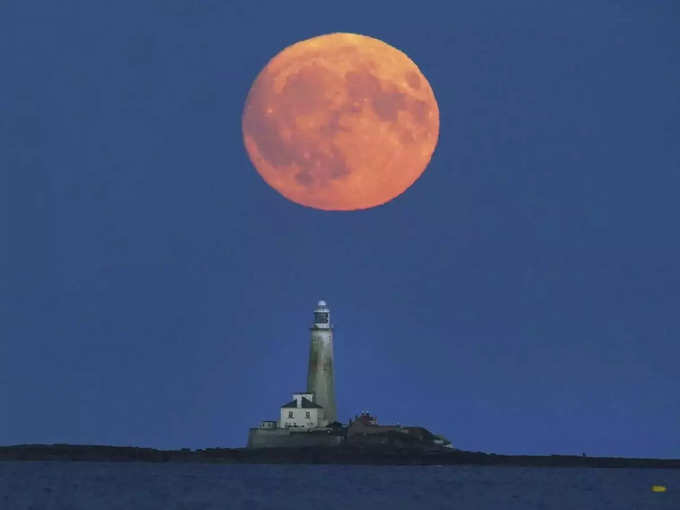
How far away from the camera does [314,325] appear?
136 m

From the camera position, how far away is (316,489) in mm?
111312

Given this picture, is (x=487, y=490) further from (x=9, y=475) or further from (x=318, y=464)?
(x=9, y=475)

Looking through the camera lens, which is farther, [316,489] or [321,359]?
[321,359]

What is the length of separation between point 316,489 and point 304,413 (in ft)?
85.6

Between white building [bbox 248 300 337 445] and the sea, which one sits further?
white building [bbox 248 300 337 445]

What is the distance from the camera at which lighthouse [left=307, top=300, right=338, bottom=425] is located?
441 feet

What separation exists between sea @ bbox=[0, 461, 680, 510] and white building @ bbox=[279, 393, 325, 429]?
13.6ft

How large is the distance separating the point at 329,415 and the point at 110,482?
2248 cm

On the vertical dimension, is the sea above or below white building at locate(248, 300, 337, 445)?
below

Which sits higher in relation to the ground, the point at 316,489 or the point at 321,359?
the point at 321,359

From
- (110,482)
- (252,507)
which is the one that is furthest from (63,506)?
(110,482)

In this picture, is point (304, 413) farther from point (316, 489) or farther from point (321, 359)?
point (316, 489)

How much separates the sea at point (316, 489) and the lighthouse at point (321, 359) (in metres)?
6.59

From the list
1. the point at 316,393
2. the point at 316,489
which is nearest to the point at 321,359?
the point at 316,393
